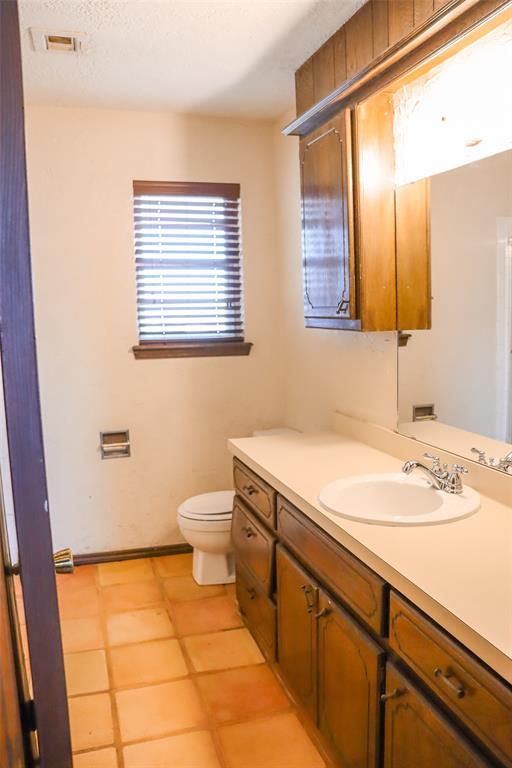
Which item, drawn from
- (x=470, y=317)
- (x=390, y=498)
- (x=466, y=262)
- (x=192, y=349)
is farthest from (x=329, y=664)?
(x=192, y=349)

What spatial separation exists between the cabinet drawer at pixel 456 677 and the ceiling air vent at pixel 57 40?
2.23m

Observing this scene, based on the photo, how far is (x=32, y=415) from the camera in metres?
0.87

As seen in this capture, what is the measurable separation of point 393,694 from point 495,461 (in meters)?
0.76

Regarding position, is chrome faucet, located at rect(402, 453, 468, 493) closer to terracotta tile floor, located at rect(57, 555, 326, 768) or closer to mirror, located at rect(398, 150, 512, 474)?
mirror, located at rect(398, 150, 512, 474)

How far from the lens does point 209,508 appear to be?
10.2 feet

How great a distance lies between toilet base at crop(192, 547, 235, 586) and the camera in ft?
10.5

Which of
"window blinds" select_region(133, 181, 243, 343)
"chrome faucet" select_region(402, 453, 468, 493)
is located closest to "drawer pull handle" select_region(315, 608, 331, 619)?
"chrome faucet" select_region(402, 453, 468, 493)

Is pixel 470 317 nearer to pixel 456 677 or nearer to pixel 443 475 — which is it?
pixel 443 475

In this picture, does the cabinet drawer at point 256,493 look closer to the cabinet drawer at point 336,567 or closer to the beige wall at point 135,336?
the cabinet drawer at point 336,567

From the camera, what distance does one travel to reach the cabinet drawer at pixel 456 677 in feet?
3.53

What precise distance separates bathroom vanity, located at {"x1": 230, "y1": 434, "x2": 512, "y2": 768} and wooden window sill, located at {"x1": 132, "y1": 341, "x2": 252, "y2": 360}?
113 cm

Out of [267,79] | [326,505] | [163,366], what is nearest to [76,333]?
[163,366]

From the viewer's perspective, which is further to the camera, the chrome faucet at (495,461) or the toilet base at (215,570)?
the toilet base at (215,570)

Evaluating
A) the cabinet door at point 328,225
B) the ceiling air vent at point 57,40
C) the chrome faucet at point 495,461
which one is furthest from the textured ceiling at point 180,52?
the chrome faucet at point 495,461
